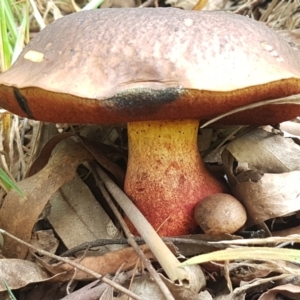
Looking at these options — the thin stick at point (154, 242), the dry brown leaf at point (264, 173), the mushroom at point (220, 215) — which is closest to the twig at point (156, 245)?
the thin stick at point (154, 242)

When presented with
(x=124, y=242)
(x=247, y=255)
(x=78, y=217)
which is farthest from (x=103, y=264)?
(x=247, y=255)

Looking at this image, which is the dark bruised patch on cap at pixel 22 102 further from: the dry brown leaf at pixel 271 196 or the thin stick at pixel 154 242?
the dry brown leaf at pixel 271 196

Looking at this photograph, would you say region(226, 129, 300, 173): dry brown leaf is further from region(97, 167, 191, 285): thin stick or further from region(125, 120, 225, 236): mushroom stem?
region(97, 167, 191, 285): thin stick

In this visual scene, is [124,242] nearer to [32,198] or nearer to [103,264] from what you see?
[103,264]

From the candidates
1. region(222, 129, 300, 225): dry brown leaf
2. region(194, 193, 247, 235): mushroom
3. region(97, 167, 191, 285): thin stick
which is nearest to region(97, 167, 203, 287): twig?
region(97, 167, 191, 285): thin stick

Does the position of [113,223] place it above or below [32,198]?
below

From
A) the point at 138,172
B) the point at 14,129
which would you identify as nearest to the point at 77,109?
the point at 138,172

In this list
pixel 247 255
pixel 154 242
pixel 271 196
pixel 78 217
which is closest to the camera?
pixel 247 255

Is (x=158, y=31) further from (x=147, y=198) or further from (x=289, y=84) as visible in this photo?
(x=147, y=198)
